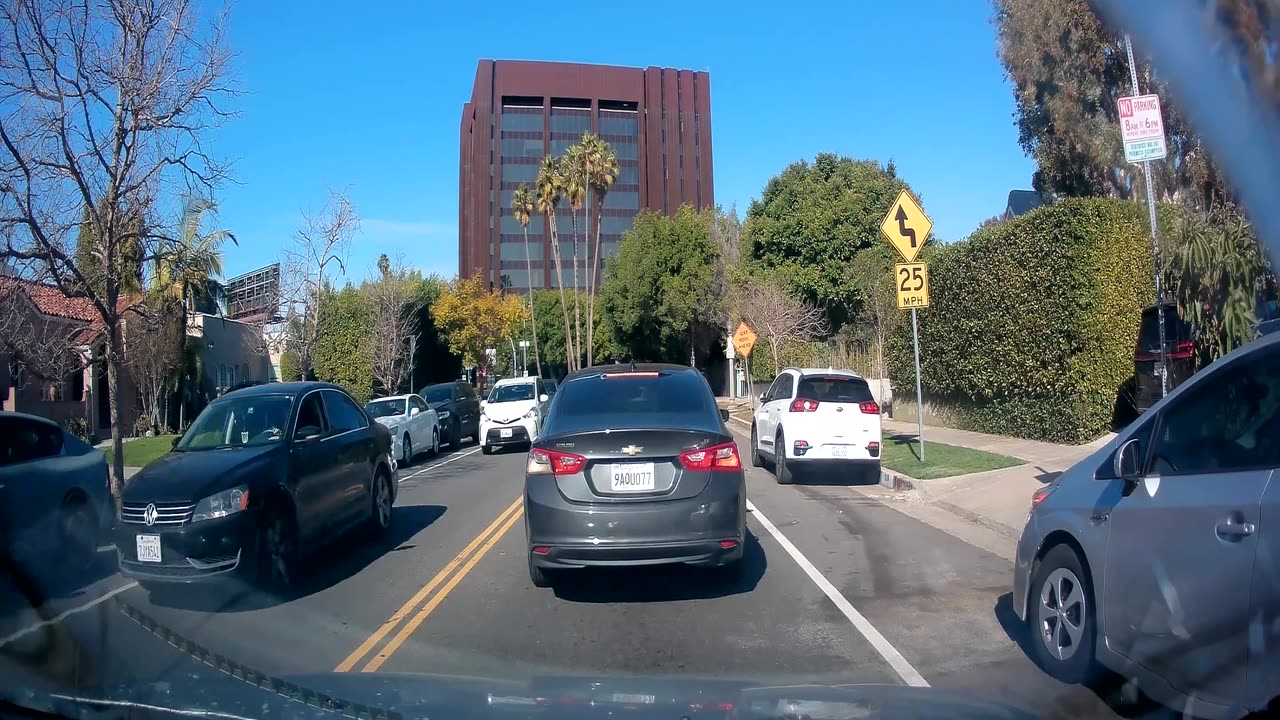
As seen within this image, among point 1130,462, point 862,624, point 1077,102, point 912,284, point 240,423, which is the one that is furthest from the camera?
point 1077,102

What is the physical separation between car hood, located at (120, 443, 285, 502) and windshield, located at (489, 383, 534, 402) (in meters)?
13.7

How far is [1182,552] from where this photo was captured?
425cm

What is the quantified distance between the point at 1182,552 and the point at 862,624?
8.49 feet

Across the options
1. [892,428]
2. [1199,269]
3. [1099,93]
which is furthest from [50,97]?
[1099,93]

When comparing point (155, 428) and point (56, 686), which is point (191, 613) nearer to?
point (56, 686)

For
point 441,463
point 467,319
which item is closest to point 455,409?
point 441,463

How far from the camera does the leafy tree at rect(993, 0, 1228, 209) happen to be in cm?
2422

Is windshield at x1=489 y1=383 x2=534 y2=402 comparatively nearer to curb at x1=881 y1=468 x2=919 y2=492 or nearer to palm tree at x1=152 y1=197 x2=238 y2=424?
palm tree at x1=152 y1=197 x2=238 y2=424

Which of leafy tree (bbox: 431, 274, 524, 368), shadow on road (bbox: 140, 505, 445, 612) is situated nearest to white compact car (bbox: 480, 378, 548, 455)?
shadow on road (bbox: 140, 505, 445, 612)

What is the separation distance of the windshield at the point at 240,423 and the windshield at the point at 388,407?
1094 cm

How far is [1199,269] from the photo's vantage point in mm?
Result: 12516

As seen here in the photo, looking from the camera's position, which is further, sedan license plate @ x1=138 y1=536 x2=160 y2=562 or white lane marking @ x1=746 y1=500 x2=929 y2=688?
sedan license plate @ x1=138 y1=536 x2=160 y2=562

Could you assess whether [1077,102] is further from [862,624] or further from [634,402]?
[862,624]

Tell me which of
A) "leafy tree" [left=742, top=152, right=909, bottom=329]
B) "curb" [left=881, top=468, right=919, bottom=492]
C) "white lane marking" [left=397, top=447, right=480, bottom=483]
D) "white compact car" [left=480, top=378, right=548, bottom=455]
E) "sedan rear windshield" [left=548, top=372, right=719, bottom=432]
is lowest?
"white lane marking" [left=397, top=447, right=480, bottom=483]
